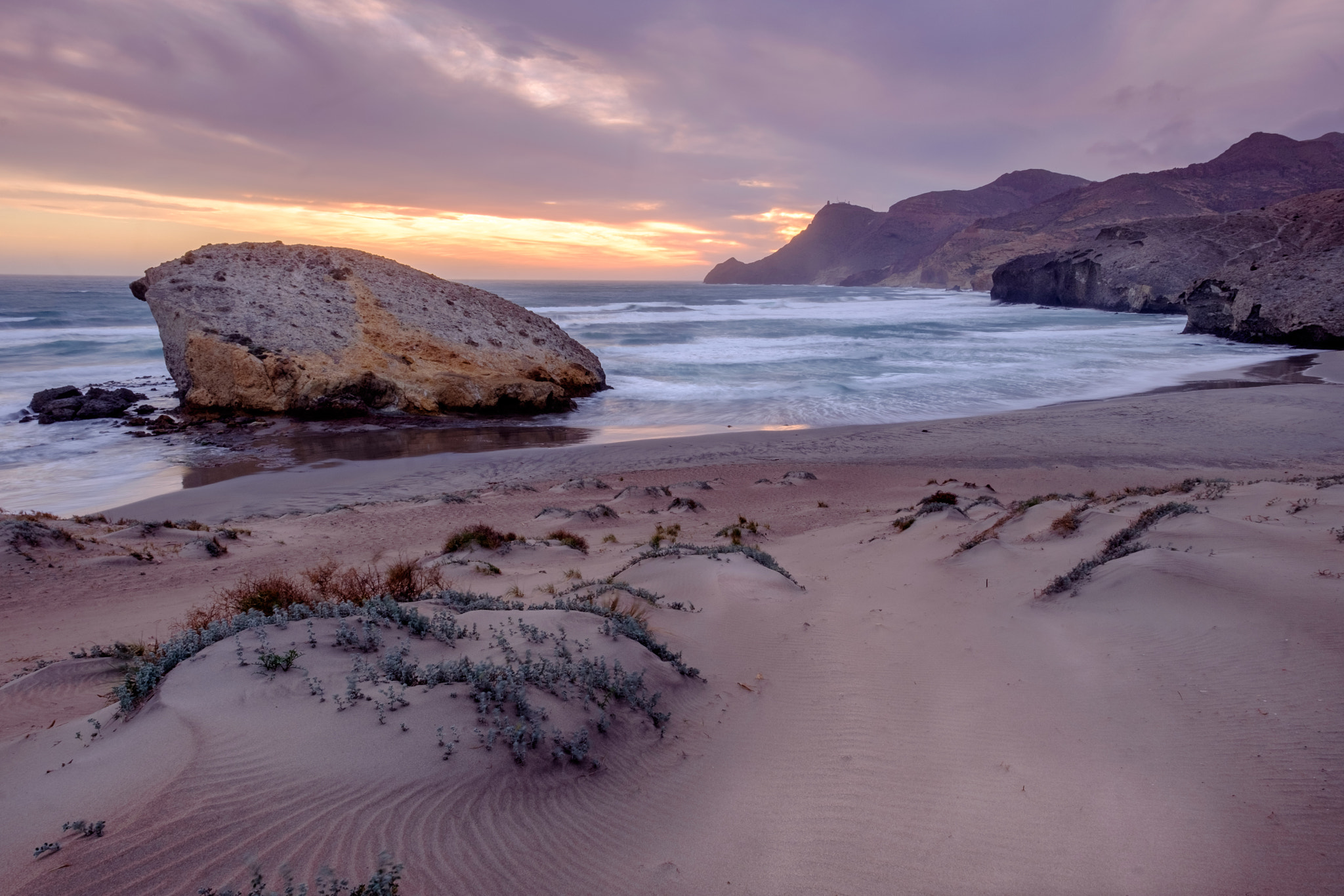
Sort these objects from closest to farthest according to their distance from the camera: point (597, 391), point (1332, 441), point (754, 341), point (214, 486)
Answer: point (214, 486)
point (1332, 441)
point (597, 391)
point (754, 341)

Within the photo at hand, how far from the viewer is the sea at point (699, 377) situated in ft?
47.5

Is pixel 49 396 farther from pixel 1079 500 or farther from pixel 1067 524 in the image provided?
pixel 1079 500

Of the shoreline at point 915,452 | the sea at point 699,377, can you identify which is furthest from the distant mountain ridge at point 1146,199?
the shoreline at point 915,452

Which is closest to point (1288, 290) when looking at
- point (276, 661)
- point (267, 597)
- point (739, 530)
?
point (739, 530)

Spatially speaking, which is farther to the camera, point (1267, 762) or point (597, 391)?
point (597, 391)

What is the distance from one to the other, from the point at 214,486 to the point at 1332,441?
2152 cm

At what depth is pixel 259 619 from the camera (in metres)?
4.01

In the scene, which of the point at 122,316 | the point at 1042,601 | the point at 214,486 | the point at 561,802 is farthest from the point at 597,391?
the point at 122,316

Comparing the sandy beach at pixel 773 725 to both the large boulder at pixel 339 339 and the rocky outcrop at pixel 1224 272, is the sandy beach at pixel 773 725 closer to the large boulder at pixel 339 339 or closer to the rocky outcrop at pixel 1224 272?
the large boulder at pixel 339 339

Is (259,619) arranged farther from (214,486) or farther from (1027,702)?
(214,486)

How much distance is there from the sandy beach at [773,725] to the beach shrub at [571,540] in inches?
9.7

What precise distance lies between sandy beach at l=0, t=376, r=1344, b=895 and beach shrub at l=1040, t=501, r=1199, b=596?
0.19ft

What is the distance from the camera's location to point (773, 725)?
13.9 feet

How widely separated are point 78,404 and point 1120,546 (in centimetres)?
2319
